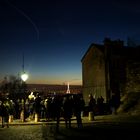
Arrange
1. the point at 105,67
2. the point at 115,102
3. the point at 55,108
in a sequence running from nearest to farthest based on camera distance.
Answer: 1. the point at 55,108
2. the point at 115,102
3. the point at 105,67

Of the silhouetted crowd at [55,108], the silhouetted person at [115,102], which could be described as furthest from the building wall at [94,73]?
the silhouetted person at [115,102]

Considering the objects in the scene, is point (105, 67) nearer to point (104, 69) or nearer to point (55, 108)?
point (104, 69)

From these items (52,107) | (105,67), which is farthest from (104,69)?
(52,107)

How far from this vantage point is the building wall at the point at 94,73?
5594 cm

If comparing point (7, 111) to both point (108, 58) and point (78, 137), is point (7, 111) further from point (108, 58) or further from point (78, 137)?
point (108, 58)

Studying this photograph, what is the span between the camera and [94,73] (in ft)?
192

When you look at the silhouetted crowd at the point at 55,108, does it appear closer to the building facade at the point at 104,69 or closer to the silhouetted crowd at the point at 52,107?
the silhouetted crowd at the point at 52,107

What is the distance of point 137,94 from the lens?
118 feet

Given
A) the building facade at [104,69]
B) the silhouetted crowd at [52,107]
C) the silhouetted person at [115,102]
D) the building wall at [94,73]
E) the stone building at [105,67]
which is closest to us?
the silhouetted crowd at [52,107]

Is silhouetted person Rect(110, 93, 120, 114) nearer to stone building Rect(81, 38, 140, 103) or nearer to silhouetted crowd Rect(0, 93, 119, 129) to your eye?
silhouetted crowd Rect(0, 93, 119, 129)

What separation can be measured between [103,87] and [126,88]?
55.0 ft

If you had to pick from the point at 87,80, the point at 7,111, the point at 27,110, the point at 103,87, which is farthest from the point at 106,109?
the point at 87,80

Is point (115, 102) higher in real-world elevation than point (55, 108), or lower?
higher

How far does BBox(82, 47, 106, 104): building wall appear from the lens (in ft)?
184
